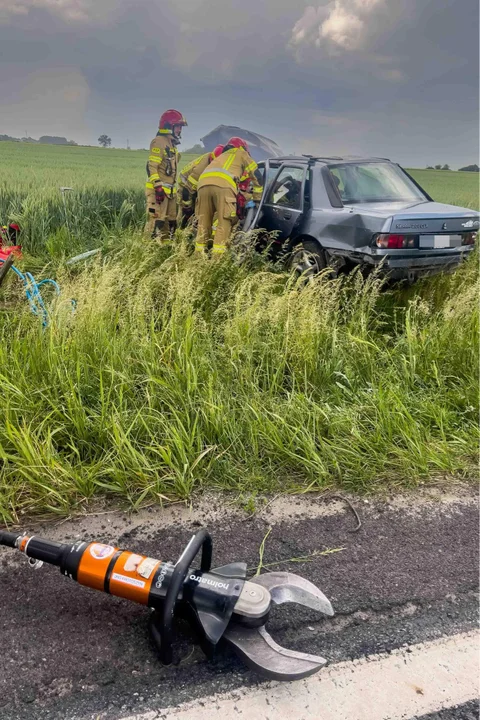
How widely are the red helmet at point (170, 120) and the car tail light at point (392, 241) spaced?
10.9 ft

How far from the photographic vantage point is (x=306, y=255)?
17.4 ft

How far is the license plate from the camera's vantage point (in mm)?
4582

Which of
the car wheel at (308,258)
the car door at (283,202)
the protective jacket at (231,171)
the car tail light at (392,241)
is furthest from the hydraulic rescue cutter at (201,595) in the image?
the protective jacket at (231,171)

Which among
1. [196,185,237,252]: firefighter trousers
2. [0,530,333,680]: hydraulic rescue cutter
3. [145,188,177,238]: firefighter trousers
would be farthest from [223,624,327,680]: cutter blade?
[145,188,177,238]: firefighter trousers

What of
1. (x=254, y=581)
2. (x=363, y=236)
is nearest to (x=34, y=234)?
(x=363, y=236)

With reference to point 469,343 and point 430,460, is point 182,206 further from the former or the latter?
point 430,460

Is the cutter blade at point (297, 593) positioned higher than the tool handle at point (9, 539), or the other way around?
the tool handle at point (9, 539)

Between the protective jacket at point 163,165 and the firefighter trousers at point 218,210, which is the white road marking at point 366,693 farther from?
the protective jacket at point 163,165

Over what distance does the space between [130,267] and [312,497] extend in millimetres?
3387

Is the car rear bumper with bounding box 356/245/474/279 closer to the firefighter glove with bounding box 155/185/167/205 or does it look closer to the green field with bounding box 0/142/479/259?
the firefighter glove with bounding box 155/185/167/205

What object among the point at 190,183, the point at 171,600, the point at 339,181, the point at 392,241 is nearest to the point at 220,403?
the point at 171,600

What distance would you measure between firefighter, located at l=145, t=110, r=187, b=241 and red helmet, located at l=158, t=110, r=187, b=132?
0.04 m

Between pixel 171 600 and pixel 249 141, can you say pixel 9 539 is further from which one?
pixel 249 141

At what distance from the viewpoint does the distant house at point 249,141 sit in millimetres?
6508
